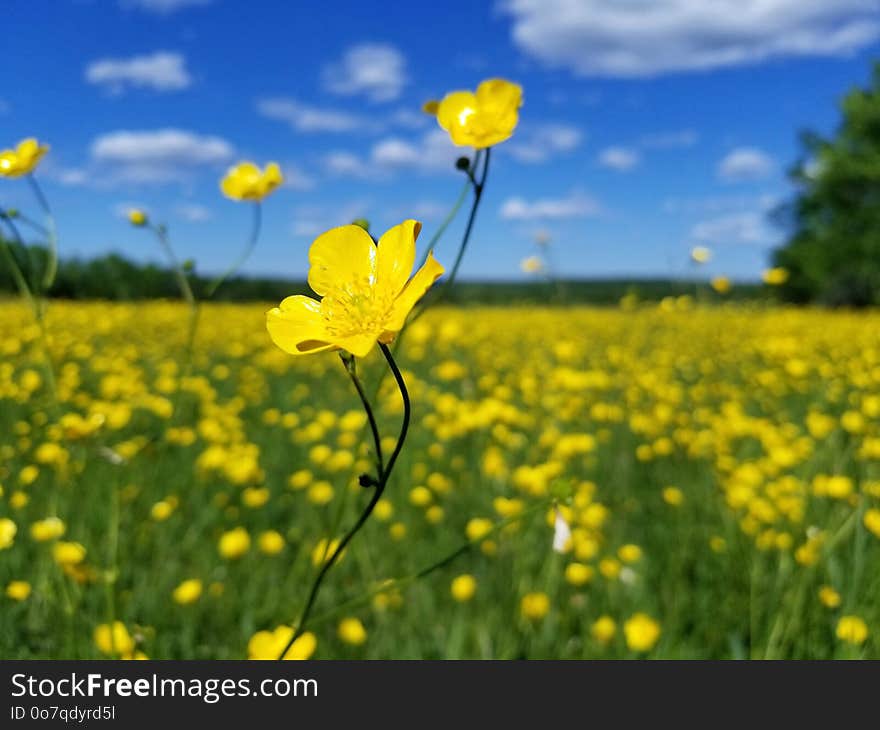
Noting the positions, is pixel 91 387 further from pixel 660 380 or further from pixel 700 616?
pixel 700 616

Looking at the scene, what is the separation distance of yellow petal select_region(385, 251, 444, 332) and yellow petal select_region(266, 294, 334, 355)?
0.05 meters

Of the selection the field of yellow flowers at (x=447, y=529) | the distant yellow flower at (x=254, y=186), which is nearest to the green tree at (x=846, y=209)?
the field of yellow flowers at (x=447, y=529)

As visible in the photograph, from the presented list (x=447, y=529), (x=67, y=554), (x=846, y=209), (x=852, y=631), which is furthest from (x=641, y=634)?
(x=846, y=209)

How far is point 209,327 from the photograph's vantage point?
6.99m

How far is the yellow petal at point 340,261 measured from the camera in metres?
0.62

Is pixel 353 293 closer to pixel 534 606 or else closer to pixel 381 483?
pixel 381 483

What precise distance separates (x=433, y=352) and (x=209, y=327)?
7.98ft

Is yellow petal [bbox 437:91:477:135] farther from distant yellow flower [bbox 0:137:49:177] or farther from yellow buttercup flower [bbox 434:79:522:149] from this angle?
distant yellow flower [bbox 0:137:49:177]

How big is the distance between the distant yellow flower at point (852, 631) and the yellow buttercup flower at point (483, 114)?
129 cm

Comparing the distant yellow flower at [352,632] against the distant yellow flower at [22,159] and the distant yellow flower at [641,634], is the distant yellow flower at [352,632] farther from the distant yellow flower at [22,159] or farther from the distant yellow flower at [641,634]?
the distant yellow flower at [22,159]

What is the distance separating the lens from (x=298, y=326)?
0.62 metres

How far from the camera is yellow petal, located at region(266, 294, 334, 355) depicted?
555 mm

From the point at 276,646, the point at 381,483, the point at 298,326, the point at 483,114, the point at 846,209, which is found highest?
the point at 846,209

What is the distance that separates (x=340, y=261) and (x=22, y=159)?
0.67 meters
